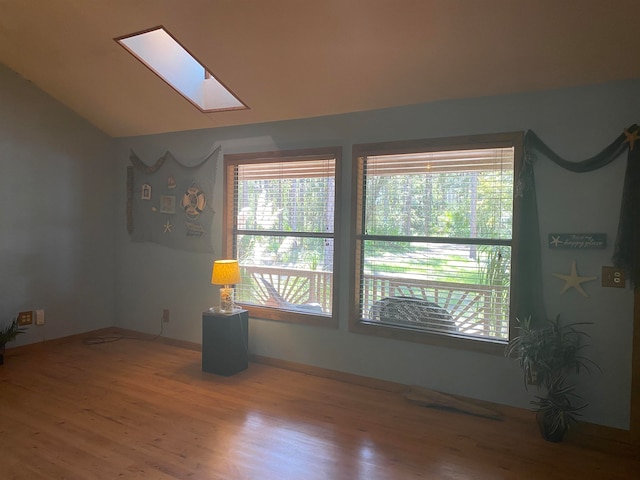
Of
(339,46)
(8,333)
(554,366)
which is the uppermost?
(339,46)

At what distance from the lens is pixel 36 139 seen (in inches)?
163

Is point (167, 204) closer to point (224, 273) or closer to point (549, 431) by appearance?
point (224, 273)

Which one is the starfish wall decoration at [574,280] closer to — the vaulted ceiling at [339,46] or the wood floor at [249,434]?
the wood floor at [249,434]

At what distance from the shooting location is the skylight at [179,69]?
337 cm

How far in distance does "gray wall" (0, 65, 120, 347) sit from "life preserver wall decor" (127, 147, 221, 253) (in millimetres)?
378

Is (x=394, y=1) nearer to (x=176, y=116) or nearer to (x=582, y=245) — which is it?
(x=582, y=245)

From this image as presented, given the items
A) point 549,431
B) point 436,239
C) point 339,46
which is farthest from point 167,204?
point 549,431

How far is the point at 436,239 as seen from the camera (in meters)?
3.19

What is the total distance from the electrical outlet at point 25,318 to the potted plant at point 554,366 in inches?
168

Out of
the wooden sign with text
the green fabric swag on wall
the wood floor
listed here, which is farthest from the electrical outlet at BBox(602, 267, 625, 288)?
the wood floor

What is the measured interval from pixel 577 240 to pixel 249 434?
2355mm

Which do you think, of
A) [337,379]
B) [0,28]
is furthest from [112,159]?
[337,379]

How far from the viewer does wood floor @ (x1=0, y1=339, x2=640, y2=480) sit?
7.43ft

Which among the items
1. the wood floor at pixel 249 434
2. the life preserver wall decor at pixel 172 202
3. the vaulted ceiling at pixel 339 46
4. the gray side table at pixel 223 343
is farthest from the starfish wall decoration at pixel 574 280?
the life preserver wall decor at pixel 172 202
